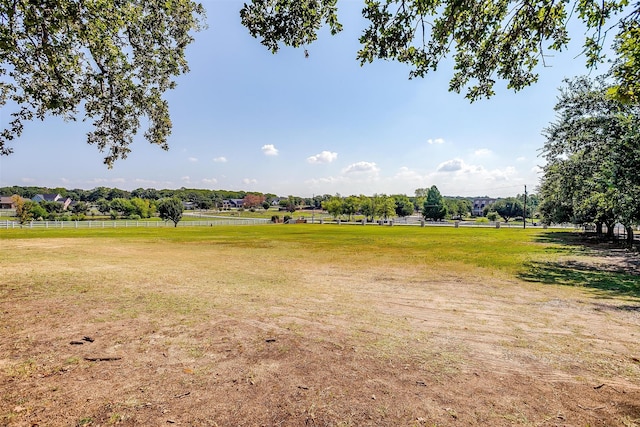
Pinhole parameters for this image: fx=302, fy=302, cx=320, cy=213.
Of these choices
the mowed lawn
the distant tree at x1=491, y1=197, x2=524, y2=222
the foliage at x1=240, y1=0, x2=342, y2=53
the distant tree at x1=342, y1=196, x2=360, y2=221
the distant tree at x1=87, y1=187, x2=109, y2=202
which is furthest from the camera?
the distant tree at x1=87, y1=187, x2=109, y2=202

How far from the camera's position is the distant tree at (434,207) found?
95.8 metres

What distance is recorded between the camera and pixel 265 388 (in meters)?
4.05

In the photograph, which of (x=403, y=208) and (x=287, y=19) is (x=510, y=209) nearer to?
(x=403, y=208)

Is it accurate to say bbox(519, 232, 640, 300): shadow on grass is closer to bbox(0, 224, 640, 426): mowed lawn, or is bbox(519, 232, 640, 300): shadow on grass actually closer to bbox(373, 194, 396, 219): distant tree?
bbox(0, 224, 640, 426): mowed lawn

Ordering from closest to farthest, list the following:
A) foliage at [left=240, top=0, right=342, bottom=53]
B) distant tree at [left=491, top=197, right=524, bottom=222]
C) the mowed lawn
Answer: the mowed lawn, foliage at [left=240, top=0, right=342, bottom=53], distant tree at [left=491, top=197, right=524, bottom=222]

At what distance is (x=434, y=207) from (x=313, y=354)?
98.0 metres

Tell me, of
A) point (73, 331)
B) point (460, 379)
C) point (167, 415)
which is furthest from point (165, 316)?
point (460, 379)

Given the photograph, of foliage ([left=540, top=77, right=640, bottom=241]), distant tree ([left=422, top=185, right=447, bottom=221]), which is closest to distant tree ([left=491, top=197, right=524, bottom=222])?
distant tree ([left=422, top=185, right=447, bottom=221])

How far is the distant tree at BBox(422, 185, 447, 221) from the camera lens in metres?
95.8

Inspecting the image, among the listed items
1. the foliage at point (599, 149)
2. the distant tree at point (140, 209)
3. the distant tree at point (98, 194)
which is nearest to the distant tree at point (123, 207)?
the distant tree at point (140, 209)

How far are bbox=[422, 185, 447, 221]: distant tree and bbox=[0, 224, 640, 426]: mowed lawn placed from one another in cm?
8865

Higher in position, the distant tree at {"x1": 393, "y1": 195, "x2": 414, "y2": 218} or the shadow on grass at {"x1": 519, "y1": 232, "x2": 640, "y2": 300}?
the distant tree at {"x1": 393, "y1": 195, "x2": 414, "y2": 218}

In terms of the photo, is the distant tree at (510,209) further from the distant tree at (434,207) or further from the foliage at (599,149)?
the foliage at (599,149)

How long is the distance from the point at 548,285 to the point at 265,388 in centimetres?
1206
